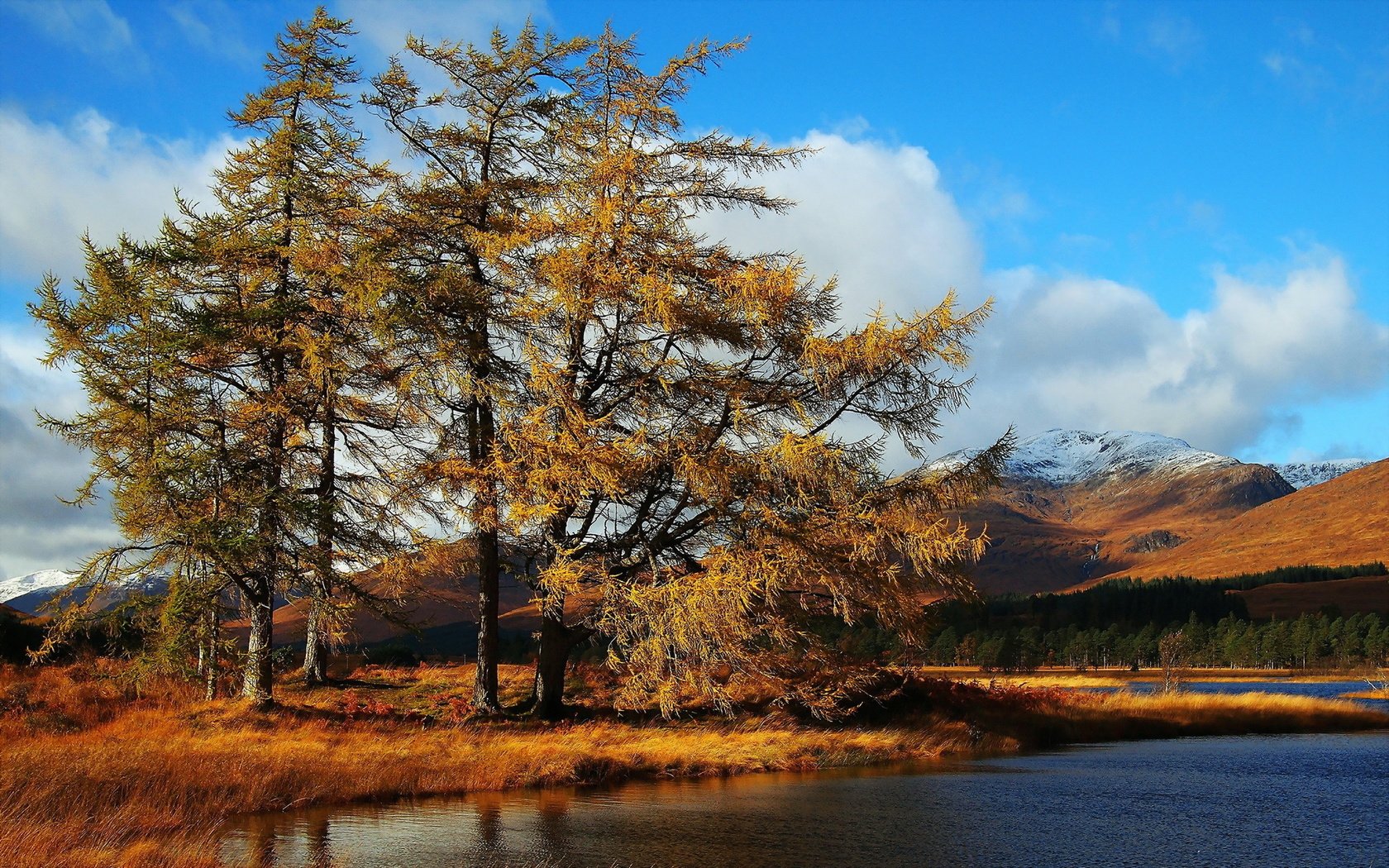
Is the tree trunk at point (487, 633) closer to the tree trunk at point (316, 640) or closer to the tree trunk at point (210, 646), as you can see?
the tree trunk at point (316, 640)

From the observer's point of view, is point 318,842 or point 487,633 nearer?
point 318,842

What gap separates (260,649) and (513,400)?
7802mm

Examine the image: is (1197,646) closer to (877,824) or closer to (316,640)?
(316,640)

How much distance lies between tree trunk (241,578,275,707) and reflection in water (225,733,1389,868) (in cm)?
726

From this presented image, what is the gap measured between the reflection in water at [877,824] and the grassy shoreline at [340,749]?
914mm

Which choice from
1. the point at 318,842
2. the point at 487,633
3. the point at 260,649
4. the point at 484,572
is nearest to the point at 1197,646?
the point at 487,633

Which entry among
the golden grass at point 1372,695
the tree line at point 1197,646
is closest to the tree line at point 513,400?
the golden grass at point 1372,695

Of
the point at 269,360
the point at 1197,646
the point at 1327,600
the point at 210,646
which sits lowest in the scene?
the point at 1197,646

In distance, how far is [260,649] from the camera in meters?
22.2

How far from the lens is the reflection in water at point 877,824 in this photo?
41.9 ft

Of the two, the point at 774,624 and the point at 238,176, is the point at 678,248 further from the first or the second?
the point at 238,176

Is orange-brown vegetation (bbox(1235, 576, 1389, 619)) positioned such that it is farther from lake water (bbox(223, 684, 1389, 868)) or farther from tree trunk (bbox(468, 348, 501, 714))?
tree trunk (bbox(468, 348, 501, 714))

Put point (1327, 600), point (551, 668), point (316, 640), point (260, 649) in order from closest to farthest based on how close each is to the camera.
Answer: point (260, 649) < point (551, 668) < point (316, 640) < point (1327, 600)

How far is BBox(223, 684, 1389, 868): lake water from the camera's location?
1277 cm
